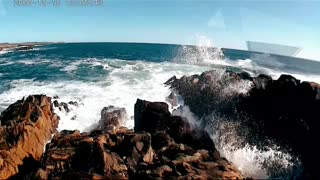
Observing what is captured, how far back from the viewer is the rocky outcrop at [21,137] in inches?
493

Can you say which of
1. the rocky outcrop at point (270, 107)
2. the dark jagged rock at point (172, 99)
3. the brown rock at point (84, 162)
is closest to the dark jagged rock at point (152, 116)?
the brown rock at point (84, 162)

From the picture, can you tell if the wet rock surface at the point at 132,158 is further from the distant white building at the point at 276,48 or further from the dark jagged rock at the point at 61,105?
the distant white building at the point at 276,48

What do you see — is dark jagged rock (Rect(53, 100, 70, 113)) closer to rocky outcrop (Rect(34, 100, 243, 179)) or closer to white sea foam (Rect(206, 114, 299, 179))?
rocky outcrop (Rect(34, 100, 243, 179))

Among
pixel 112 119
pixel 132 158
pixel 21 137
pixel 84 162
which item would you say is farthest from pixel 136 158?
pixel 112 119

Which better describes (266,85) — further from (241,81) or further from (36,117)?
(36,117)

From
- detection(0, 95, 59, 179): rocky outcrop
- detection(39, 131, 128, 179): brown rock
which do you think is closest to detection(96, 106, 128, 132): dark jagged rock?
detection(0, 95, 59, 179): rocky outcrop

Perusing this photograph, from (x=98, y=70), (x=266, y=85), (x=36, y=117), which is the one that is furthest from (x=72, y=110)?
(x=98, y=70)

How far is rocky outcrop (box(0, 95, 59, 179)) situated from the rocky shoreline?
0.03m

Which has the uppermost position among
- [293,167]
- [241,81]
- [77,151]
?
[241,81]

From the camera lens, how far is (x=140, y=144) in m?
12.8

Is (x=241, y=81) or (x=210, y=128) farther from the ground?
(x=241, y=81)

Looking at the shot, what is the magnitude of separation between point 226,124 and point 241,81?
5.05 meters

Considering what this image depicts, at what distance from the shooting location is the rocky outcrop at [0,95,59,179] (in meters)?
12.5

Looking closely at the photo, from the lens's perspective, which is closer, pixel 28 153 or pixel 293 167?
pixel 28 153
